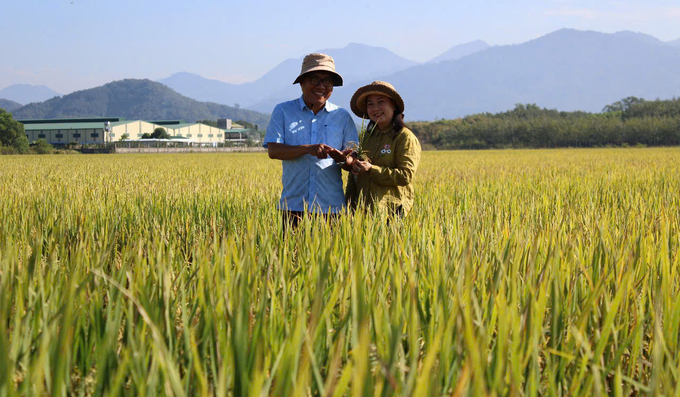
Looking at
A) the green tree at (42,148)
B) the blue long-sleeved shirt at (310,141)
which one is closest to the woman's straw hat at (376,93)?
the blue long-sleeved shirt at (310,141)

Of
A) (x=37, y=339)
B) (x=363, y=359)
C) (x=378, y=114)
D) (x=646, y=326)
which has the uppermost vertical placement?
(x=378, y=114)

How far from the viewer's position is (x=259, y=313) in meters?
1.11

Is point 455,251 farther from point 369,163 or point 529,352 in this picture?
point 369,163

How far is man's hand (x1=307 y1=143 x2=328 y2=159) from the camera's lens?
3151 millimetres

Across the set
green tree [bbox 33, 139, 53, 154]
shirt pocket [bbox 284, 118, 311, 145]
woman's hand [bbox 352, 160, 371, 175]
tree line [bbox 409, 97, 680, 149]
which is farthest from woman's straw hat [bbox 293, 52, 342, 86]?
tree line [bbox 409, 97, 680, 149]

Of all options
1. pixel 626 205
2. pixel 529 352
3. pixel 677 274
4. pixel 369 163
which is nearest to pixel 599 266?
pixel 677 274

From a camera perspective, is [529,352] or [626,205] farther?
[626,205]

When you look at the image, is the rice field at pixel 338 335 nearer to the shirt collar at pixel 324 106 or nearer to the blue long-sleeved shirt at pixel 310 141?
the blue long-sleeved shirt at pixel 310 141

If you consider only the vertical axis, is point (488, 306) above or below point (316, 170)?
below

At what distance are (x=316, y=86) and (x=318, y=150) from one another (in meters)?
0.44

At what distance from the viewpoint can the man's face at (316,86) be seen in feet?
11.0

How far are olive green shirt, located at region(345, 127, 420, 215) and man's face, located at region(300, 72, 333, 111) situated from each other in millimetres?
387

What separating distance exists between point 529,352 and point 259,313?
53 centimetres

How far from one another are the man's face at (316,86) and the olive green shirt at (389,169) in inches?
15.3
